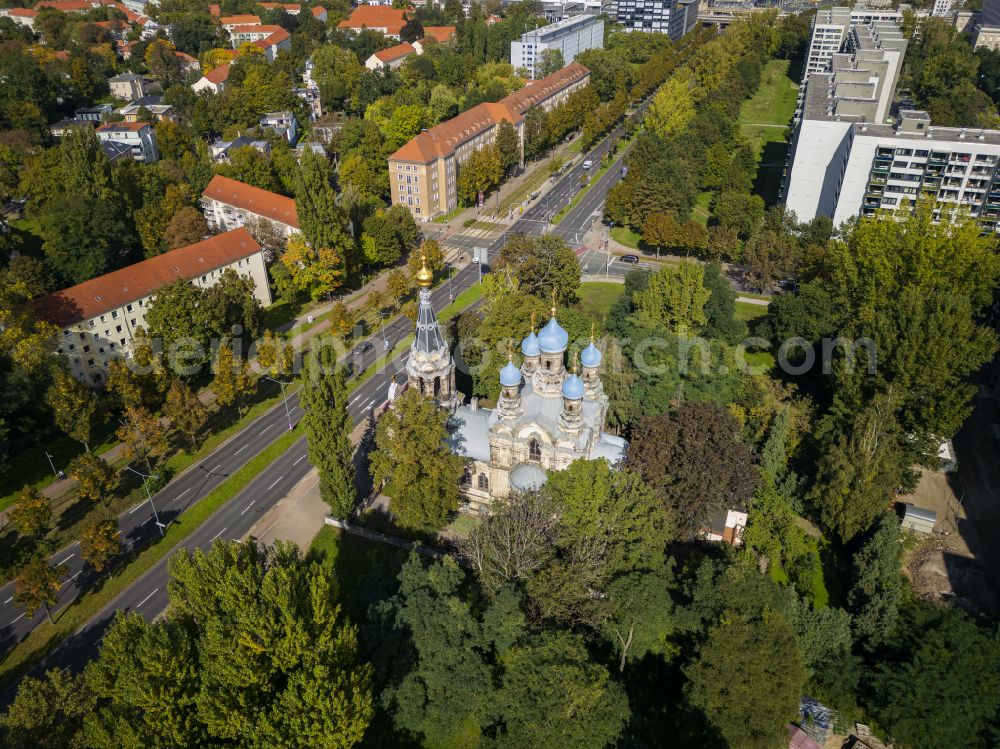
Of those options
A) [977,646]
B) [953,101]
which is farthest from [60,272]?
[953,101]

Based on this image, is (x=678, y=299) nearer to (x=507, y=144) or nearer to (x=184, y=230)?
(x=184, y=230)

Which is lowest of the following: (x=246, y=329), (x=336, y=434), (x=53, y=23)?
(x=246, y=329)

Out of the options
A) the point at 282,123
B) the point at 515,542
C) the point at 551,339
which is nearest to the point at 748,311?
the point at 551,339

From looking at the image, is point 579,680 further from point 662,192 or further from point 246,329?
point 662,192

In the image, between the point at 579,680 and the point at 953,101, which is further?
the point at 953,101

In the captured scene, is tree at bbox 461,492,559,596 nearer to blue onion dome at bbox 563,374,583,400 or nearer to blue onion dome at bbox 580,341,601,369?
blue onion dome at bbox 563,374,583,400

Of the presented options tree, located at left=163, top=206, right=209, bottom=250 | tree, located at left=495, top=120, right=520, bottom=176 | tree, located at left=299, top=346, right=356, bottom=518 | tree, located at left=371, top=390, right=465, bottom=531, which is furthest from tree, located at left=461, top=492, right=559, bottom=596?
tree, located at left=495, top=120, right=520, bottom=176
